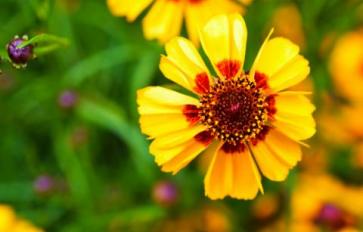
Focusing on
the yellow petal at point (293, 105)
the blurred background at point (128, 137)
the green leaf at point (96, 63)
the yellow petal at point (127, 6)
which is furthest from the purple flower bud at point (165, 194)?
the yellow petal at point (293, 105)

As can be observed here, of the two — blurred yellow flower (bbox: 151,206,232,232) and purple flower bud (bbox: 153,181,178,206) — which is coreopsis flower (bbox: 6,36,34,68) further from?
blurred yellow flower (bbox: 151,206,232,232)

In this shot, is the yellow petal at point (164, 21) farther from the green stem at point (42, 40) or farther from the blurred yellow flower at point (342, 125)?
the blurred yellow flower at point (342, 125)

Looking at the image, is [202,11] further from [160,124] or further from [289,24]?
[289,24]

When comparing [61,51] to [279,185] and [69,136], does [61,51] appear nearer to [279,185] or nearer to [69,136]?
[69,136]

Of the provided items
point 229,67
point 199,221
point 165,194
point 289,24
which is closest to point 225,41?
point 229,67

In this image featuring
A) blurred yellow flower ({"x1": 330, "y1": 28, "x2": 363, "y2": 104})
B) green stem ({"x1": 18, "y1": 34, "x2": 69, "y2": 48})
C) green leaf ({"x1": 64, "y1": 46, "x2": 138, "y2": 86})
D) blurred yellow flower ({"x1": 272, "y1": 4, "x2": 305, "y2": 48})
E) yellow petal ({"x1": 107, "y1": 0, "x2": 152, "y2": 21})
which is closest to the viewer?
green stem ({"x1": 18, "y1": 34, "x2": 69, "y2": 48})

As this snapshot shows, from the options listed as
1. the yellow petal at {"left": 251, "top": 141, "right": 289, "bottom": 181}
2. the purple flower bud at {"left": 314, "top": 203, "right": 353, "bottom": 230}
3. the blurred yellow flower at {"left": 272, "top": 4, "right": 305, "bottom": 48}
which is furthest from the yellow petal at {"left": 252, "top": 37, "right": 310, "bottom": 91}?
the blurred yellow flower at {"left": 272, "top": 4, "right": 305, "bottom": 48}
